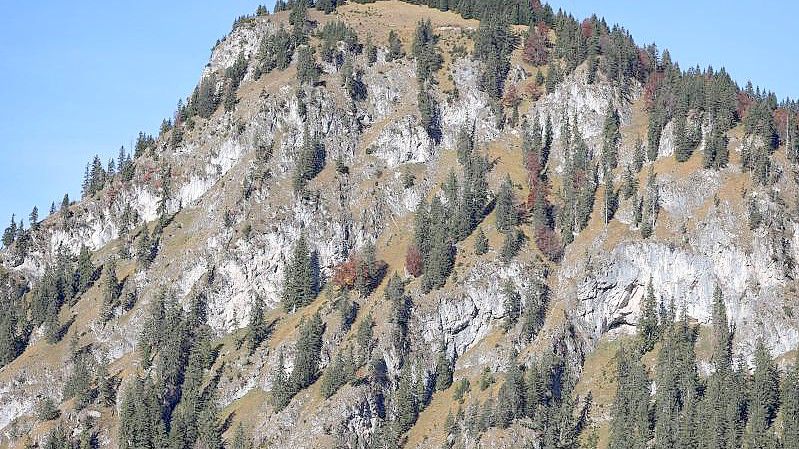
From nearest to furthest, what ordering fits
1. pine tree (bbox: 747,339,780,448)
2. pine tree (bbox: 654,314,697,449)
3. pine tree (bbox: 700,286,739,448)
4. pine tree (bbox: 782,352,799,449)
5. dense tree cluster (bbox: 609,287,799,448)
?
pine tree (bbox: 782,352,799,449) → pine tree (bbox: 747,339,780,448) → pine tree (bbox: 700,286,739,448) → dense tree cluster (bbox: 609,287,799,448) → pine tree (bbox: 654,314,697,449)

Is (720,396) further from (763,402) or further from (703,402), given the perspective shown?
(763,402)

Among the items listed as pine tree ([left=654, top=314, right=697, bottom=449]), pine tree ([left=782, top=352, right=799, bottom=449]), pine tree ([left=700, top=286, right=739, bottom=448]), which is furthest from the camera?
pine tree ([left=654, top=314, right=697, bottom=449])

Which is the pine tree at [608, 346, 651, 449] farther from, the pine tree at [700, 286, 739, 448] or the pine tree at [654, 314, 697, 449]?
the pine tree at [700, 286, 739, 448]

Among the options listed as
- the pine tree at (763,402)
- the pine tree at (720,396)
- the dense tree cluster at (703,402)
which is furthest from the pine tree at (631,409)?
the pine tree at (763,402)

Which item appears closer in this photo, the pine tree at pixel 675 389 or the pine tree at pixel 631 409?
the pine tree at pixel 675 389

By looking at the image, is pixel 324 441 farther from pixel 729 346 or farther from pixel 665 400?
pixel 729 346

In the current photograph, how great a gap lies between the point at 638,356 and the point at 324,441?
54372mm

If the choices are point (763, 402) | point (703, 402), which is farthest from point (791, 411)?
point (703, 402)

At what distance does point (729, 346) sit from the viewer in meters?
194

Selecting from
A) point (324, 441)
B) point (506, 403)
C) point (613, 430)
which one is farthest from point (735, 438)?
point (324, 441)

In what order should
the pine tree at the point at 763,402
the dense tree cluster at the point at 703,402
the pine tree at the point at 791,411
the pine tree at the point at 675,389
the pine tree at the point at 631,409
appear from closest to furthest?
the pine tree at the point at 791,411 → the pine tree at the point at 763,402 → the dense tree cluster at the point at 703,402 → the pine tree at the point at 675,389 → the pine tree at the point at 631,409

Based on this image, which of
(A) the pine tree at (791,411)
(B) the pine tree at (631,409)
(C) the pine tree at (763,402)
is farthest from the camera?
(B) the pine tree at (631,409)

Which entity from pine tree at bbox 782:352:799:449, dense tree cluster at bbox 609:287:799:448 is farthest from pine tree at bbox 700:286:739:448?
pine tree at bbox 782:352:799:449

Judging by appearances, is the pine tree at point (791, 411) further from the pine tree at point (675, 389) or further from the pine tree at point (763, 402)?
the pine tree at point (675, 389)
